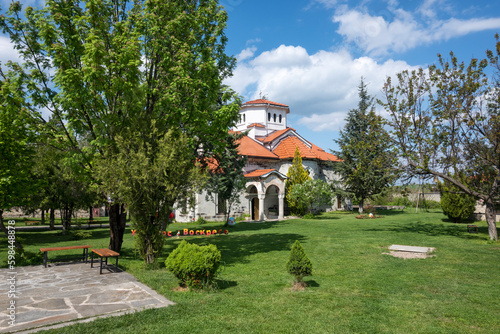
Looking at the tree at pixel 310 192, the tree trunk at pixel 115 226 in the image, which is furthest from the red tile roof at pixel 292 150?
the tree trunk at pixel 115 226

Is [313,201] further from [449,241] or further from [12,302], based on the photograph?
[12,302]

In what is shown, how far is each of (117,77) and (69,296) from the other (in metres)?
6.51

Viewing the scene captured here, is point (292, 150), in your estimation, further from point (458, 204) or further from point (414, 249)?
point (414, 249)

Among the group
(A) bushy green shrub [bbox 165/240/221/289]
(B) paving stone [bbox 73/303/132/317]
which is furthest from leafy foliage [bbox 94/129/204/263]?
(B) paving stone [bbox 73/303/132/317]

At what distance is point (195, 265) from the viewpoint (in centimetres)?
726

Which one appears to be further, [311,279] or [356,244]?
[356,244]

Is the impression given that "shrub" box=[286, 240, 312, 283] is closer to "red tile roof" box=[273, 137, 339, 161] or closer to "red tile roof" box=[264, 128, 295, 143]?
"red tile roof" box=[273, 137, 339, 161]

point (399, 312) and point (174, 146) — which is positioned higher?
point (174, 146)

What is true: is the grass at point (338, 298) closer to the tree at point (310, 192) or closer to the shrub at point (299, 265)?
the shrub at point (299, 265)

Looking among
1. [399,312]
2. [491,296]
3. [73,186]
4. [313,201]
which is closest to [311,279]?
[399,312]

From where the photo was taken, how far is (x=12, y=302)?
6.22 meters

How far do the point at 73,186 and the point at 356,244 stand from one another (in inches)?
722

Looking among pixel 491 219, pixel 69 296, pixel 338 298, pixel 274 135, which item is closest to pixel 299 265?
pixel 338 298

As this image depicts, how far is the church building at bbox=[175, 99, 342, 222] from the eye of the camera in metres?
28.6
